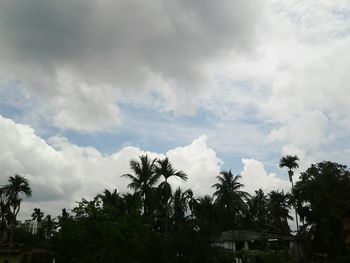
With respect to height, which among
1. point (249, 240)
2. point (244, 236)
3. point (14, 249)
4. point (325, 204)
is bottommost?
point (14, 249)

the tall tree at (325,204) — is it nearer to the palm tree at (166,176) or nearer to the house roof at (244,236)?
the house roof at (244,236)

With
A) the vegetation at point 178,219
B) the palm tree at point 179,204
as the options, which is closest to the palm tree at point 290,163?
the vegetation at point 178,219

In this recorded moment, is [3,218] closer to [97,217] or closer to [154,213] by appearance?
[154,213]

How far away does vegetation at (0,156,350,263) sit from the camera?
2330 cm

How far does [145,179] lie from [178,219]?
6092 millimetres

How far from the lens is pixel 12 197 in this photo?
43.0 meters

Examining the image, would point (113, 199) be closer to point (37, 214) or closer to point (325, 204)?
point (325, 204)

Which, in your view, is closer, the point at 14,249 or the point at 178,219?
the point at 14,249

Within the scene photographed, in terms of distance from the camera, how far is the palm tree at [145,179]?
4009cm

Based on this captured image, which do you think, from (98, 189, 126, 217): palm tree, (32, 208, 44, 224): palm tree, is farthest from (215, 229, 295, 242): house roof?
(32, 208, 44, 224): palm tree

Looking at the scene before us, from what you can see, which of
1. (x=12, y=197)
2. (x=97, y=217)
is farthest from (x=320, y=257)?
(x=12, y=197)

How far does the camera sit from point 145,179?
1607 inches

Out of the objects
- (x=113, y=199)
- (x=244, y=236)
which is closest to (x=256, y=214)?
(x=244, y=236)

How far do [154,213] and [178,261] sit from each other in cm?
1833
